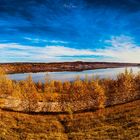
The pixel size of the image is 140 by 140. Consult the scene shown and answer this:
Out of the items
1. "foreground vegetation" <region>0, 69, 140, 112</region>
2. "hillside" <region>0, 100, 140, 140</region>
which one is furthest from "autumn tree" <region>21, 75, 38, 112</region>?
"hillside" <region>0, 100, 140, 140</region>

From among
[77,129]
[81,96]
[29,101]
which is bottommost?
[29,101]

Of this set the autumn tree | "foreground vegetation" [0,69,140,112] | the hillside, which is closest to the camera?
the hillside

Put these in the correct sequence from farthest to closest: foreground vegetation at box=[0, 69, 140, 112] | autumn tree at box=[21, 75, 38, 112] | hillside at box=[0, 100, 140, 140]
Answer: foreground vegetation at box=[0, 69, 140, 112]
autumn tree at box=[21, 75, 38, 112]
hillside at box=[0, 100, 140, 140]

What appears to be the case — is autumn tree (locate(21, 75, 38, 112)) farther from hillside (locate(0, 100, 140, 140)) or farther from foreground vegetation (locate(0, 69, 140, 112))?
hillside (locate(0, 100, 140, 140))

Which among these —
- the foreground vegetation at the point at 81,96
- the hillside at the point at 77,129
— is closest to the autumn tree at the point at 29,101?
the foreground vegetation at the point at 81,96

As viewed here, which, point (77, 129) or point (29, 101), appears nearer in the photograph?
point (77, 129)

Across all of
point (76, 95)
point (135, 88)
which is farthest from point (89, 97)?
point (135, 88)

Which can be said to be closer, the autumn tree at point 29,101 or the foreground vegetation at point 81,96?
the autumn tree at point 29,101

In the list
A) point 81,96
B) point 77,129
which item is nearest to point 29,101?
point 81,96

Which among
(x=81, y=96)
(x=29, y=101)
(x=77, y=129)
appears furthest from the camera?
(x=81, y=96)

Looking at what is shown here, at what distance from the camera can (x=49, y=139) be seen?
37188 millimetres

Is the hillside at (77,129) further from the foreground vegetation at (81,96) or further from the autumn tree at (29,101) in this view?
the autumn tree at (29,101)

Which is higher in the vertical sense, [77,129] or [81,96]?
[77,129]

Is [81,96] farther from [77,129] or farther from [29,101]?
[77,129]
